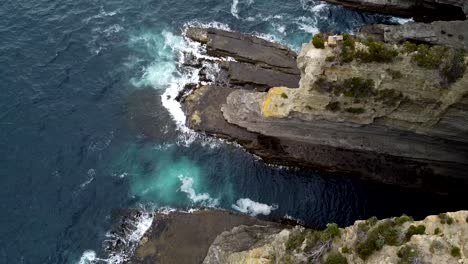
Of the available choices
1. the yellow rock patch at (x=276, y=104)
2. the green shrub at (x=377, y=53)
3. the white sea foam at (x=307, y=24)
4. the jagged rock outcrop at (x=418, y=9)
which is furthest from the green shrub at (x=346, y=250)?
the jagged rock outcrop at (x=418, y=9)

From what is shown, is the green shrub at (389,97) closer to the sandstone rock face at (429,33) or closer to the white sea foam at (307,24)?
the sandstone rock face at (429,33)

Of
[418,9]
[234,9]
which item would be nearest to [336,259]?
[234,9]

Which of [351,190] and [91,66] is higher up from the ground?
[91,66]

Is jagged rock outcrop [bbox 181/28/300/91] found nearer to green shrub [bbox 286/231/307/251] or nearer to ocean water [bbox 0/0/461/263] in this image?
ocean water [bbox 0/0/461/263]

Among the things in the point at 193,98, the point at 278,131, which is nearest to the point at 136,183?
the point at 193,98

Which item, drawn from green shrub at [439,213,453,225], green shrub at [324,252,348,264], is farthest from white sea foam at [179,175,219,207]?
green shrub at [439,213,453,225]

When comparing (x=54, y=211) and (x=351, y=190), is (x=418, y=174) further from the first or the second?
(x=54, y=211)
